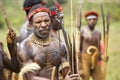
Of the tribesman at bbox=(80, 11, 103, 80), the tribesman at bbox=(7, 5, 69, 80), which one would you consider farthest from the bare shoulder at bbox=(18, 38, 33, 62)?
the tribesman at bbox=(80, 11, 103, 80)

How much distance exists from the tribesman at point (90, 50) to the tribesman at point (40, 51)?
5.33 m

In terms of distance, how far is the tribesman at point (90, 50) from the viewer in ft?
47.3

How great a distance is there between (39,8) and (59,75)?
1.13m

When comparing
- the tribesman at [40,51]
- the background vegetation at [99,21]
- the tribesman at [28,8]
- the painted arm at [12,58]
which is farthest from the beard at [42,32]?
the background vegetation at [99,21]

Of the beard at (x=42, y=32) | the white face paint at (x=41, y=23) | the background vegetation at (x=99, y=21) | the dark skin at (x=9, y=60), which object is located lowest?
the background vegetation at (x=99, y=21)

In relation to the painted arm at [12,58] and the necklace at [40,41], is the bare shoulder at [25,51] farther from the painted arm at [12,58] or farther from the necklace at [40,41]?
the painted arm at [12,58]

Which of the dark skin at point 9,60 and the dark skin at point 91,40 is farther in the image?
the dark skin at point 91,40

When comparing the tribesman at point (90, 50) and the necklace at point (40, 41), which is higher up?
the necklace at point (40, 41)

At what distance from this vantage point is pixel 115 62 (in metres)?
22.1

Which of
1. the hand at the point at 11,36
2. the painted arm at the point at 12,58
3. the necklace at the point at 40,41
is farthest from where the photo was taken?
the necklace at the point at 40,41

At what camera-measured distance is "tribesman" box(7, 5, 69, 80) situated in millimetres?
8812

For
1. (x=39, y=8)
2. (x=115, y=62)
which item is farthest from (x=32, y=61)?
(x=115, y=62)

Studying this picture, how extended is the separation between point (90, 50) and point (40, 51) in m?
→ 5.64

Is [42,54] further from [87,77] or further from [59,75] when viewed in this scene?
[87,77]
